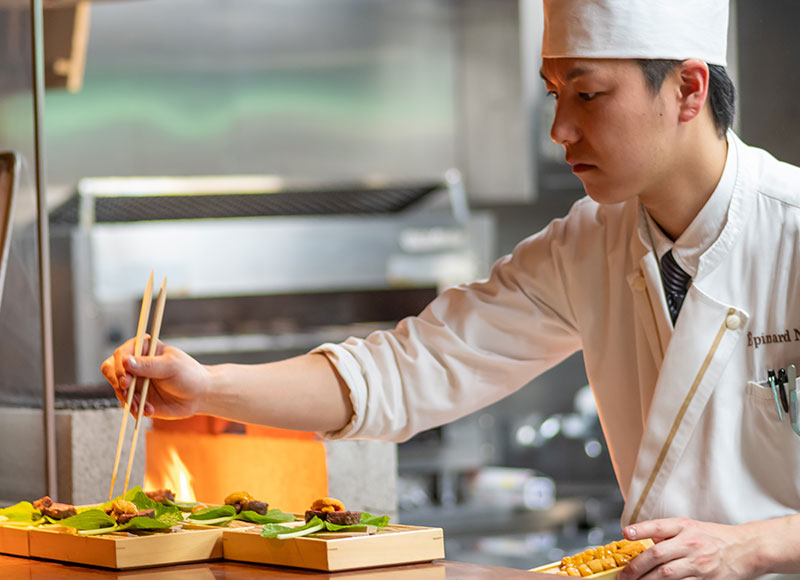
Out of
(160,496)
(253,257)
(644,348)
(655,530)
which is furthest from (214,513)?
(253,257)

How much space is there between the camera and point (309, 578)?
1.12 metres

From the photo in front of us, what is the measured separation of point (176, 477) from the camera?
173 cm

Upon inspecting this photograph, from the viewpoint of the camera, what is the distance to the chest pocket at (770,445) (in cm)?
145

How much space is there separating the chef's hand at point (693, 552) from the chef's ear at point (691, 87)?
543mm

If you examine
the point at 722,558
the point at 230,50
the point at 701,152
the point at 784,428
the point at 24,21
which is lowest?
the point at 722,558

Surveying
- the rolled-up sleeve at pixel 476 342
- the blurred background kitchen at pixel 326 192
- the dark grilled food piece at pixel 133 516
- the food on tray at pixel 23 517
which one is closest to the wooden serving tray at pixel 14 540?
the food on tray at pixel 23 517

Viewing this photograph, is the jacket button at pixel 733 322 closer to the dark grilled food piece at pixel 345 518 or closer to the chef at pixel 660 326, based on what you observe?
the chef at pixel 660 326

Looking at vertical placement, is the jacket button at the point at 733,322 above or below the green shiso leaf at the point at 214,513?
above

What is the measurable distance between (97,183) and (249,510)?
3.08m

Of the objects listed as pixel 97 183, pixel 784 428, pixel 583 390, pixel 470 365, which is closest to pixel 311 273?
pixel 97 183

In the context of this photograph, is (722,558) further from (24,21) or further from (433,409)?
(24,21)

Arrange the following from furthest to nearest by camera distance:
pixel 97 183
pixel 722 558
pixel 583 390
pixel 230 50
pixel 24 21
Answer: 1. pixel 583 390
2. pixel 230 50
3. pixel 97 183
4. pixel 24 21
5. pixel 722 558

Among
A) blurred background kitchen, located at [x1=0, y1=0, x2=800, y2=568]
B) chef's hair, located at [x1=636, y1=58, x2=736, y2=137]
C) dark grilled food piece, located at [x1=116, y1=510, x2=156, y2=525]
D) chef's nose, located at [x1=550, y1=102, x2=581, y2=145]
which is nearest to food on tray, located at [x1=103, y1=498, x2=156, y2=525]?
dark grilled food piece, located at [x1=116, y1=510, x2=156, y2=525]

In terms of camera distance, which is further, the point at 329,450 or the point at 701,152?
the point at 329,450
